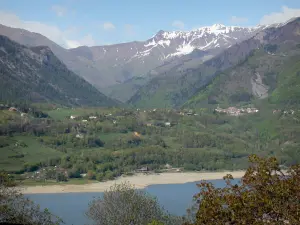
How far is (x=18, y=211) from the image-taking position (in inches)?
1163

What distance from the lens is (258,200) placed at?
16609 millimetres

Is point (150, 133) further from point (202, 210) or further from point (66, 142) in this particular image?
point (202, 210)

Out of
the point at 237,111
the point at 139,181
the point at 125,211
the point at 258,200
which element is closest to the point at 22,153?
the point at 139,181

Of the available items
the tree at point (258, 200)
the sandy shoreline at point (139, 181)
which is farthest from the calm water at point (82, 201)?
the tree at point (258, 200)

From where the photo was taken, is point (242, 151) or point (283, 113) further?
point (283, 113)

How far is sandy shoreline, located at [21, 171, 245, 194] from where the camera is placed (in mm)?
85500

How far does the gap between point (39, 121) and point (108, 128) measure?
780 inches

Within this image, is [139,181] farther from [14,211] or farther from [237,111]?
[237,111]

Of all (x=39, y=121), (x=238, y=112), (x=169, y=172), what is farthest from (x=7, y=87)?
(x=169, y=172)

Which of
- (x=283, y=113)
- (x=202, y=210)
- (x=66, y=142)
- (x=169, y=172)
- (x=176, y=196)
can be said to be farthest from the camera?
(x=283, y=113)

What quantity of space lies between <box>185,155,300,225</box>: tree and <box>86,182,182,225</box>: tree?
15008 mm

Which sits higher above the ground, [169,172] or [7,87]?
[7,87]

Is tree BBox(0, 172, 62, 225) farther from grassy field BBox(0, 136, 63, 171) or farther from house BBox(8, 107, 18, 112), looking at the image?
house BBox(8, 107, 18, 112)

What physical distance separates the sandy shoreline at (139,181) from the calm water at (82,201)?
121 inches
